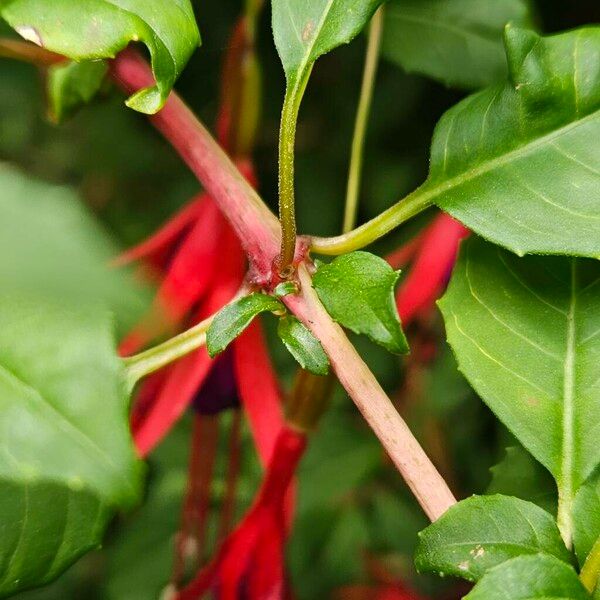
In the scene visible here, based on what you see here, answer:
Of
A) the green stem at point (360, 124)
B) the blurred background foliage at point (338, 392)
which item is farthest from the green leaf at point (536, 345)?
the blurred background foliage at point (338, 392)

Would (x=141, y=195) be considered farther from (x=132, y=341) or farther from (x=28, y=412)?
(x=28, y=412)

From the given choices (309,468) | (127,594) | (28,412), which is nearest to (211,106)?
(309,468)

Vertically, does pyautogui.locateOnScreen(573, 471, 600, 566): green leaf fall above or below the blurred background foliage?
above

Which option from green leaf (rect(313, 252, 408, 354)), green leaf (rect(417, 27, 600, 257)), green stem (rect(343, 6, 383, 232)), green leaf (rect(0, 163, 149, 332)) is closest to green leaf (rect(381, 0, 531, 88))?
green stem (rect(343, 6, 383, 232))

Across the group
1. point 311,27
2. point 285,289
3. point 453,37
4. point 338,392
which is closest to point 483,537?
point 285,289

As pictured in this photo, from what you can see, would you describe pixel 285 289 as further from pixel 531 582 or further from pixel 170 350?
pixel 531 582

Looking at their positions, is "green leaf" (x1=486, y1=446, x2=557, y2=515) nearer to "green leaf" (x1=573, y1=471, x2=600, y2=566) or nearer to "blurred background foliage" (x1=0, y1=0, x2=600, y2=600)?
"green leaf" (x1=573, y1=471, x2=600, y2=566)

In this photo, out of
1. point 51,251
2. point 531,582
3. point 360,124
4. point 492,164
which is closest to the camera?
point 51,251
